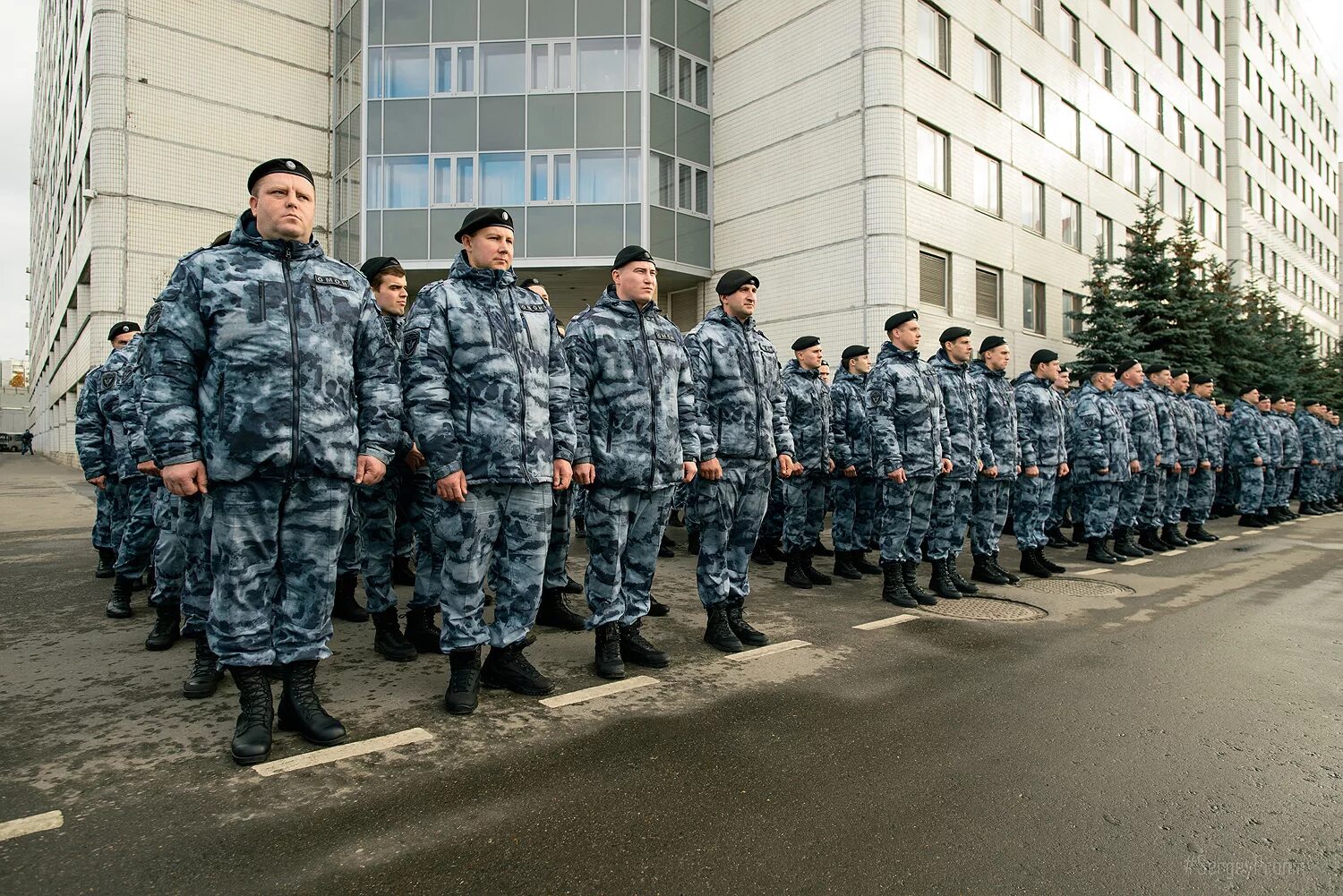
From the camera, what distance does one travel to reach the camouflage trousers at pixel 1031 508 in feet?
26.7

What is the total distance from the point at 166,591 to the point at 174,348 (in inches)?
94.5

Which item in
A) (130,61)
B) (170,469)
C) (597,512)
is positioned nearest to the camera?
(170,469)

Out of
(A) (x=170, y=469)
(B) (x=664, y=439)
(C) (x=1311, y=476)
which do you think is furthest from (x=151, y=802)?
(C) (x=1311, y=476)

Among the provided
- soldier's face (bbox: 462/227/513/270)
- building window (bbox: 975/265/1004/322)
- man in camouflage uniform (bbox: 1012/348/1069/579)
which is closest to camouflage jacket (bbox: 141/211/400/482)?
soldier's face (bbox: 462/227/513/270)

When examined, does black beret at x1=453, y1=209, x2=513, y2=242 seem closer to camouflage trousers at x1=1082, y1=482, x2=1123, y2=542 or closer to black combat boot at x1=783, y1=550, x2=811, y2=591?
black combat boot at x1=783, y1=550, x2=811, y2=591

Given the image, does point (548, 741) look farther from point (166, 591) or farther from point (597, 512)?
point (166, 591)

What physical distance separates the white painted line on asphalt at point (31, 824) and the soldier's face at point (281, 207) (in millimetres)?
2176

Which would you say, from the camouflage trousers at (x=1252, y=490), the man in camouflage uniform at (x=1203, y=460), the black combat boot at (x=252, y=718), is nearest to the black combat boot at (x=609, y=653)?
the black combat boot at (x=252, y=718)

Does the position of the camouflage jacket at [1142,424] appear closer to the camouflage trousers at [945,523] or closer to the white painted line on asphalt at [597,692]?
the camouflage trousers at [945,523]

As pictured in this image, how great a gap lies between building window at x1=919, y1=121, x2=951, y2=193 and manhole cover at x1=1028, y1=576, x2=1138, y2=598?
1246 centimetres

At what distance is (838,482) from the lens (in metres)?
8.35

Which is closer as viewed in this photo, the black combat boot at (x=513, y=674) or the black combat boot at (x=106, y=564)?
the black combat boot at (x=513, y=674)

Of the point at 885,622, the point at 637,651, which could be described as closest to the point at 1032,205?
the point at 885,622

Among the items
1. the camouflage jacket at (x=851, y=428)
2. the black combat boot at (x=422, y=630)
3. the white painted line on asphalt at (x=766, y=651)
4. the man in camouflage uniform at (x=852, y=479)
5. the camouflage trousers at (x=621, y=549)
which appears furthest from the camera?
the camouflage jacket at (x=851, y=428)
